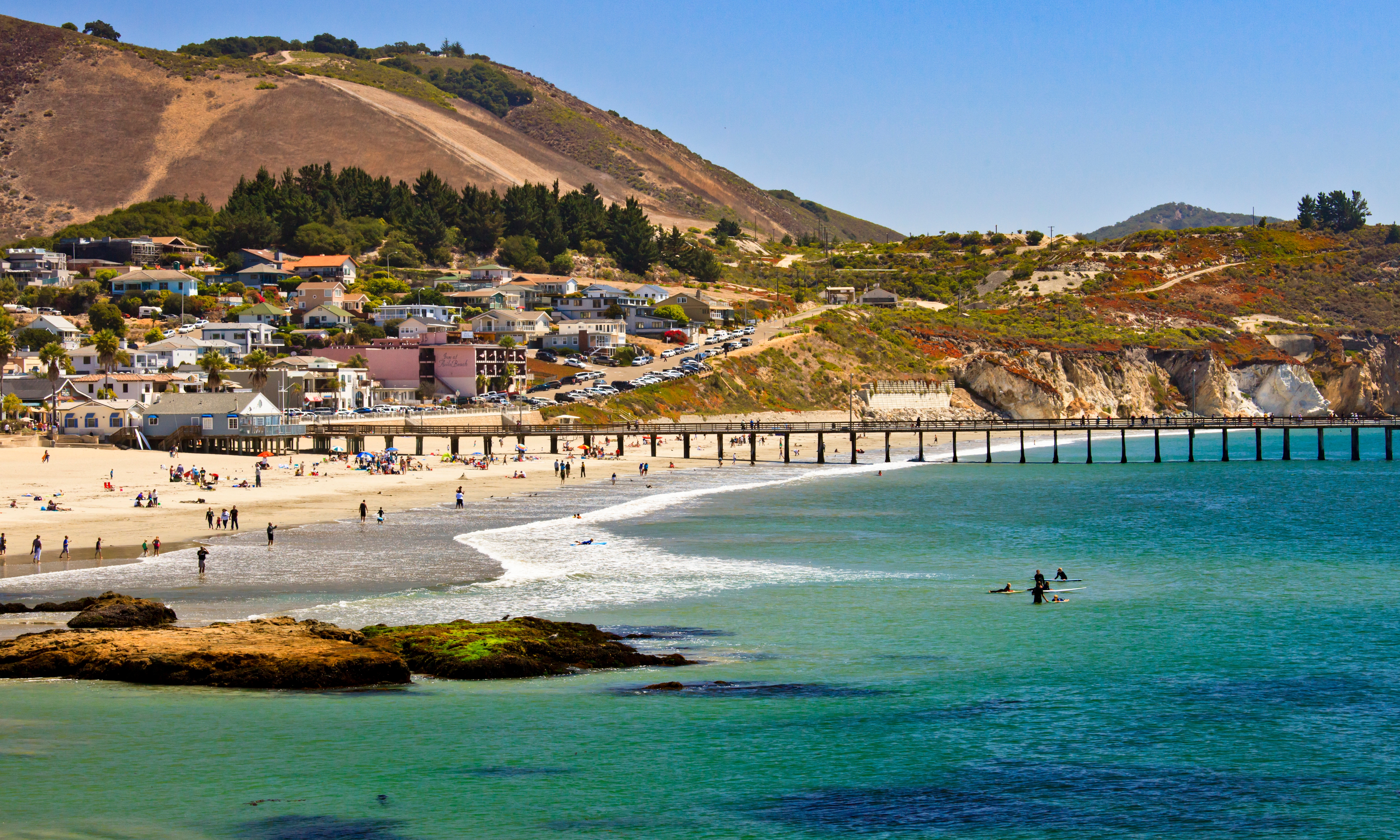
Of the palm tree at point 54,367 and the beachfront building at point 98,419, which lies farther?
the palm tree at point 54,367

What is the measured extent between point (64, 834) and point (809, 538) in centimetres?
3390

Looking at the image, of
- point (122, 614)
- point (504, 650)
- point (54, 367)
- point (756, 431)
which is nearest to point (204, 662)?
point (122, 614)

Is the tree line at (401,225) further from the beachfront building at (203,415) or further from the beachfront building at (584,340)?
the beachfront building at (203,415)

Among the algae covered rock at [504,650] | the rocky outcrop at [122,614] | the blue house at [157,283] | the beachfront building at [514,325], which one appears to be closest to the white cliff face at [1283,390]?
the beachfront building at [514,325]

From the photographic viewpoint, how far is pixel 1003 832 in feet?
57.7

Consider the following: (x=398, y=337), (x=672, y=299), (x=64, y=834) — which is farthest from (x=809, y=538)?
(x=672, y=299)

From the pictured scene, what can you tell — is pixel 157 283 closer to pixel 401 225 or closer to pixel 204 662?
pixel 401 225

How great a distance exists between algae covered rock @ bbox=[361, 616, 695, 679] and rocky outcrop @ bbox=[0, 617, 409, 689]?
807mm

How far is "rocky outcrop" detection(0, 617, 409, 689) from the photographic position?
24.0 meters

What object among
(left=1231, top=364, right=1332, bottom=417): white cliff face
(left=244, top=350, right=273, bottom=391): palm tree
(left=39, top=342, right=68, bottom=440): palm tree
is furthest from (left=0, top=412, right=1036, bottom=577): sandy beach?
(left=1231, top=364, right=1332, bottom=417): white cliff face

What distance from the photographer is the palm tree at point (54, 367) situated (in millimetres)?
75500

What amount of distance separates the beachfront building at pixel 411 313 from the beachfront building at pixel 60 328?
28.1 meters

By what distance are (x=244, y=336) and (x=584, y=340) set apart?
110ft

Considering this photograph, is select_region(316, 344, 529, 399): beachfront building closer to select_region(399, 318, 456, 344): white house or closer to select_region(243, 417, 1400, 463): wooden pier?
select_region(399, 318, 456, 344): white house
